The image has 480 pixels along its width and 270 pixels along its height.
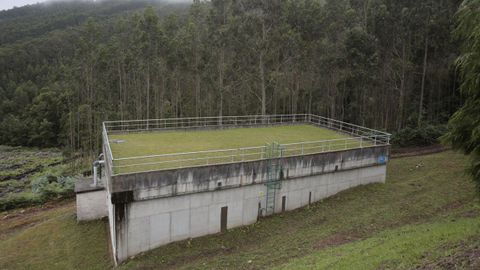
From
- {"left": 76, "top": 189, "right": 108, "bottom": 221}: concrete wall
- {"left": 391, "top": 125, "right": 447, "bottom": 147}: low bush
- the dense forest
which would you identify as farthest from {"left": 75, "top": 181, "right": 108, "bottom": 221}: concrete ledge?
{"left": 391, "top": 125, "right": 447, "bottom": 147}: low bush

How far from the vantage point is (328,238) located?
14.7m

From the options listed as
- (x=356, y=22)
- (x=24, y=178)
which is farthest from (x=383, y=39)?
(x=24, y=178)

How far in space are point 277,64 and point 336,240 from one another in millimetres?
22990

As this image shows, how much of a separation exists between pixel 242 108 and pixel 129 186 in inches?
1119

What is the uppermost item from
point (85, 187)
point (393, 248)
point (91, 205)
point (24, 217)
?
point (393, 248)

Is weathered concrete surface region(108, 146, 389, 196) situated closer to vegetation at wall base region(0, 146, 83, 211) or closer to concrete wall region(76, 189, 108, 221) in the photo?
concrete wall region(76, 189, 108, 221)

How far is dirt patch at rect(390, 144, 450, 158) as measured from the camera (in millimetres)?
29328

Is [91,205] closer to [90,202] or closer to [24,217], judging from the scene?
[90,202]

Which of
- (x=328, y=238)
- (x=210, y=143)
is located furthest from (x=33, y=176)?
(x=328, y=238)

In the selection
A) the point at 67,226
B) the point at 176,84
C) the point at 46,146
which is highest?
the point at 176,84

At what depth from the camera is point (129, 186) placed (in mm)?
13758

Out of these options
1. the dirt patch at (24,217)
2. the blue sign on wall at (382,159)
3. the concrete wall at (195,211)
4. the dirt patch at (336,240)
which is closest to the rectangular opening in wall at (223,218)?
the concrete wall at (195,211)

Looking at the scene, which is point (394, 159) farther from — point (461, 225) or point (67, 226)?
point (67, 226)

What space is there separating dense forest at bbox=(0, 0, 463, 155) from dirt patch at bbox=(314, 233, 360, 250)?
60.4 feet
